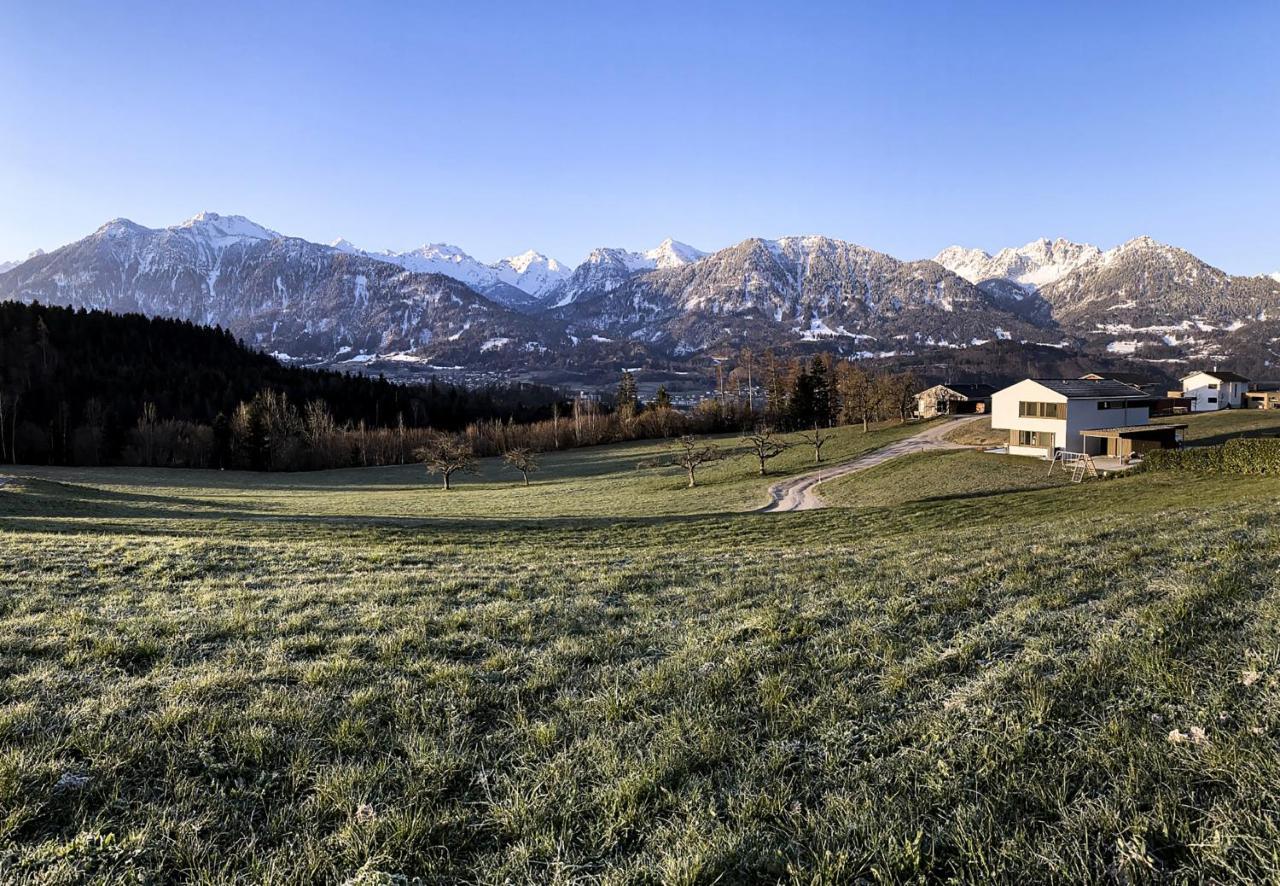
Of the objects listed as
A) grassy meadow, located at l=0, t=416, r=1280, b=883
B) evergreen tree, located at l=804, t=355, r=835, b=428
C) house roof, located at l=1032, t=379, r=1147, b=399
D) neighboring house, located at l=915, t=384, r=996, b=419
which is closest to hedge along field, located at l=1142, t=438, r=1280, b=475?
house roof, located at l=1032, t=379, r=1147, b=399

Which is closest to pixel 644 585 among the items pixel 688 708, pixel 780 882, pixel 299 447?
pixel 688 708

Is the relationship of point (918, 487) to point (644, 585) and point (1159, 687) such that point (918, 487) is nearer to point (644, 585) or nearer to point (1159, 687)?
point (644, 585)

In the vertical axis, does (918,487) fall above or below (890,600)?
below

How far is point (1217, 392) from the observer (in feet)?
301

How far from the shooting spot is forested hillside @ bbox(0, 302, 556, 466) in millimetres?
87812

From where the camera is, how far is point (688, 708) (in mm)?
5059

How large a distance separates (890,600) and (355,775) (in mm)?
6816

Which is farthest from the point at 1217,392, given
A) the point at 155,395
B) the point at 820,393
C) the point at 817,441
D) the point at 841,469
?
the point at 155,395

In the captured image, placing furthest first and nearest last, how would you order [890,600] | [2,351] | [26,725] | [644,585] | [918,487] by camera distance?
[2,351] < [918,487] < [644,585] < [890,600] < [26,725]

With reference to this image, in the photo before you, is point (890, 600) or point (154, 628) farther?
point (890, 600)

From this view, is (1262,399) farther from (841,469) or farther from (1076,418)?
(841,469)

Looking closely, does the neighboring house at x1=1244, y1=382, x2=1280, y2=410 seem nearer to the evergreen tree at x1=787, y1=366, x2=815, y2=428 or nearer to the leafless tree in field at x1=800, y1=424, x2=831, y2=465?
the evergreen tree at x1=787, y1=366, x2=815, y2=428

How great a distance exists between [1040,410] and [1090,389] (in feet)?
17.2

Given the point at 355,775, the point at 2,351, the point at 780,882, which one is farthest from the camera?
the point at 2,351
